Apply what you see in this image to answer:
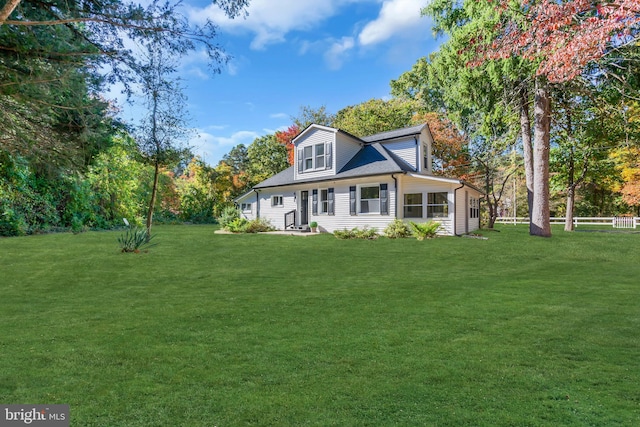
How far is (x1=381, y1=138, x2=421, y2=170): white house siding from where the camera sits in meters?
18.5

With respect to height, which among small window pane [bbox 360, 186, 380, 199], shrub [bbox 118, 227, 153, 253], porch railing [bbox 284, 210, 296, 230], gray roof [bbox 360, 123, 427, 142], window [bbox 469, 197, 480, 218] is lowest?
shrub [bbox 118, 227, 153, 253]

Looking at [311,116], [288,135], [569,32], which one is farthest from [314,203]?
[311,116]

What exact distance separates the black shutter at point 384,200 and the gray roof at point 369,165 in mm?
893

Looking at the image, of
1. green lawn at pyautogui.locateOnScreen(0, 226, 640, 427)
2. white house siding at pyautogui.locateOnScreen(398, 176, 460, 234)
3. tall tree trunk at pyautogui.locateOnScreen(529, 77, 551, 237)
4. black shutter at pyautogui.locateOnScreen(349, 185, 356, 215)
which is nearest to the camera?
green lawn at pyautogui.locateOnScreen(0, 226, 640, 427)

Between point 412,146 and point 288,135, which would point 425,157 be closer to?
point 412,146

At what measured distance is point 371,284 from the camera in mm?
7125

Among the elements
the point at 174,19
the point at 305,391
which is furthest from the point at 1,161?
the point at 305,391

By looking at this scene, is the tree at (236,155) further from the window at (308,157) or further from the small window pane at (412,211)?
the small window pane at (412,211)

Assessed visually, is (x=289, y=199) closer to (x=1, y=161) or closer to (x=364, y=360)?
(x=1, y=161)

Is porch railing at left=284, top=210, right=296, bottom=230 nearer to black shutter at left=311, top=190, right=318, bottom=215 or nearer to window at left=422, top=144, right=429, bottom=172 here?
black shutter at left=311, top=190, right=318, bottom=215

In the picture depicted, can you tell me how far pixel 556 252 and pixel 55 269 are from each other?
16284 millimetres

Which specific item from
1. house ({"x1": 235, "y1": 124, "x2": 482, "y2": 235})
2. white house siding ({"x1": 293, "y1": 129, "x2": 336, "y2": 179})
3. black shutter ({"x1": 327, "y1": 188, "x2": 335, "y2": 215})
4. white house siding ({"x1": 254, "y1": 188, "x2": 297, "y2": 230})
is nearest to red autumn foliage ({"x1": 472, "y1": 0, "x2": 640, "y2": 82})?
house ({"x1": 235, "y1": 124, "x2": 482, "y2": 235})

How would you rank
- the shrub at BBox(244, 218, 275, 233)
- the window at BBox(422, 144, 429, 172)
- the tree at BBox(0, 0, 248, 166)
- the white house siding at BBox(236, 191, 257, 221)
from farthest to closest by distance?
the white house siding at BBox(236, 191, 257, 221), the shrub at BBox(244, 218, 275, 233), the window at BBox(422, 144, 429, 172), the tree at BBox(0, 0, 248, 166)

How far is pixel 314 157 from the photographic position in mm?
20297
